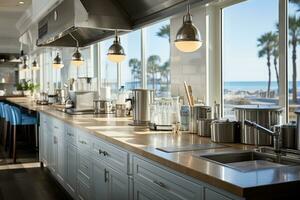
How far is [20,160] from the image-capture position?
642 cm

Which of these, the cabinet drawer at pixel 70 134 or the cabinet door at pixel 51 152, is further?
the cabinet door at pixel 51 152

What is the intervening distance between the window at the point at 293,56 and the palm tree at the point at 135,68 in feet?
8.98

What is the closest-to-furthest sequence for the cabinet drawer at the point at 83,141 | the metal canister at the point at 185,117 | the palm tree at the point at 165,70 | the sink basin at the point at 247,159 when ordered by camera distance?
the sink basin at the point at 247,159 < the metal canister at the point at 185,117 < the cabinet drawer at the point at 83,141 < the palm tree at the point at 165,70

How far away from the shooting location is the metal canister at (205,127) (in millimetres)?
2773

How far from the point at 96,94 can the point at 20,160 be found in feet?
7.39

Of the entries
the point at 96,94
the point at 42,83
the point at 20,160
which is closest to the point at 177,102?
the point at 96,94

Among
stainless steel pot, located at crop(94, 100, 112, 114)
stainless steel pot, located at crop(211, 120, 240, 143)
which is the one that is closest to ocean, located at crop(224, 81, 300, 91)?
stainless steel pot, located at crop(211, 120, 240, 143)

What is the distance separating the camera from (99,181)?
3213mm

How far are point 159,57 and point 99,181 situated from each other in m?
1.89

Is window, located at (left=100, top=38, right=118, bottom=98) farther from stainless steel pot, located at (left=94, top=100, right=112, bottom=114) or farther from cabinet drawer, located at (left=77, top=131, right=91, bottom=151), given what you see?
cabinet drawer, located at (left=77, top=131, right=91, bottom=151)

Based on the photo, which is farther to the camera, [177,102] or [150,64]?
[150,64]

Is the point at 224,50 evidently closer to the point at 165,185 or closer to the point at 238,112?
the point at 238,112

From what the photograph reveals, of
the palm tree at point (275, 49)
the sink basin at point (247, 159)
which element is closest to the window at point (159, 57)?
the palm tree at point (275, 49)

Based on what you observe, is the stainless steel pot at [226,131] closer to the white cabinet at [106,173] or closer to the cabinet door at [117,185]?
the white cabinet at [106,173]
